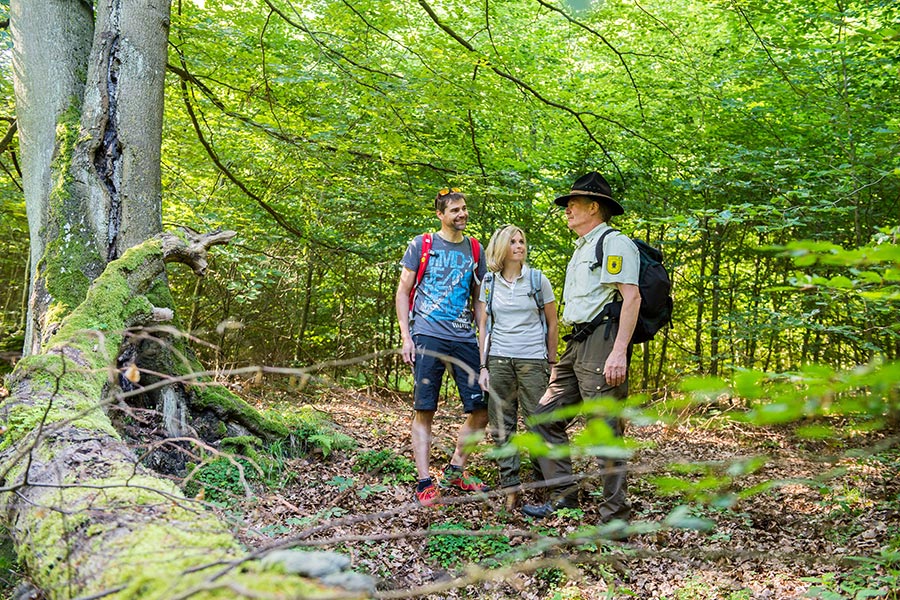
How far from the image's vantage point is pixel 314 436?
5.28 m

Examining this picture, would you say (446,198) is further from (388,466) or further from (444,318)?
(388,466)

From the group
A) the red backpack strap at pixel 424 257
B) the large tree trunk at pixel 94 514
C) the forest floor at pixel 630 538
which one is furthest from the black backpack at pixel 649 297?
the large tree trunk at pixel 94 514

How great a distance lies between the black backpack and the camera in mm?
4156

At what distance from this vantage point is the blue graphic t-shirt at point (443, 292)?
15.6 feet

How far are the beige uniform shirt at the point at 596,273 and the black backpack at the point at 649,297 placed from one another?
0.06 meters

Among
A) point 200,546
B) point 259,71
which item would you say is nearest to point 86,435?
point 200,546

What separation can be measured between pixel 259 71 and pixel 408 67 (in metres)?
2.44

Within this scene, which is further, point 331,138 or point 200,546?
point 331,138

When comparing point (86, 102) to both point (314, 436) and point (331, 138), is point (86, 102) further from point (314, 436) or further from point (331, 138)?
point (314, 436)

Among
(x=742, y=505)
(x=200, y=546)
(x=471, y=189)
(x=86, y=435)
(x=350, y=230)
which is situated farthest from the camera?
(x=350, y=230)

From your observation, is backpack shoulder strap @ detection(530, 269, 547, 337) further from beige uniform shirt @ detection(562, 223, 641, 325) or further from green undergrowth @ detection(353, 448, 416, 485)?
green undergrowth @ detection(353, 448, 416, 485)

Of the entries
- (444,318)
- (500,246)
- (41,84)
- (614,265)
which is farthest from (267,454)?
(41,84)

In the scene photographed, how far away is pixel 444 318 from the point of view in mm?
4758

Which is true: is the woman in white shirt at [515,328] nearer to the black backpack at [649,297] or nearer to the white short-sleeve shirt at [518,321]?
the white short-sleeve shirt at [518,321]
